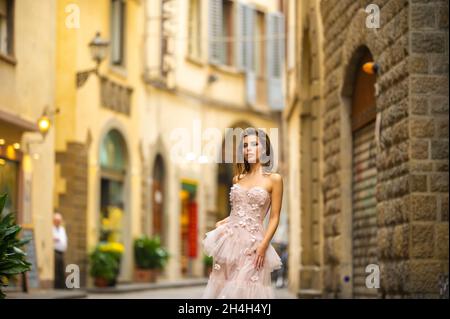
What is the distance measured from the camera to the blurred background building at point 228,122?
14906mm

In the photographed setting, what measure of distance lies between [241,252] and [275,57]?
111 ft

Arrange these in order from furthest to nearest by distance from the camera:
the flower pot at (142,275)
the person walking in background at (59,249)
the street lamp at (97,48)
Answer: the flower pot at (142,275) < the street lamp at (97,48) < the person walking in background at (59,249)

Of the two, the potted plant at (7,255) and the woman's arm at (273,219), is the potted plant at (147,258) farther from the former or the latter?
the woman's arm at (273,219)

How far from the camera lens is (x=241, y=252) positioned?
11.0 m

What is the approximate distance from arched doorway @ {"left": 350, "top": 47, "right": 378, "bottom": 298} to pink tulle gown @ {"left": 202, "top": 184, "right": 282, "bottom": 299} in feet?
22.8

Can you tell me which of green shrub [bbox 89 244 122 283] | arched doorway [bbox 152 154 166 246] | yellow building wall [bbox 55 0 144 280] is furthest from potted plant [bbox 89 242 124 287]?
arched doorway [bbox 152 154 166 246]

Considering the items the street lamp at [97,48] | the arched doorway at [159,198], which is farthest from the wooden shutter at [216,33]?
the street lamp at [97,48]

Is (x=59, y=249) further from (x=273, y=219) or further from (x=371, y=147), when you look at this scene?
(x=273, y=219)

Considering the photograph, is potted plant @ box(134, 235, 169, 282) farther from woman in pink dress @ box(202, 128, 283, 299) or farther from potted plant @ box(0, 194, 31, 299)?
woman in pink dress @ box(202, 128, 283, 299)

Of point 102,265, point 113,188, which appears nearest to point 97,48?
point 102,265

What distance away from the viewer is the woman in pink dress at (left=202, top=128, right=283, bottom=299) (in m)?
10.9

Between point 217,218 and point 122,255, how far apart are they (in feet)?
31.6
